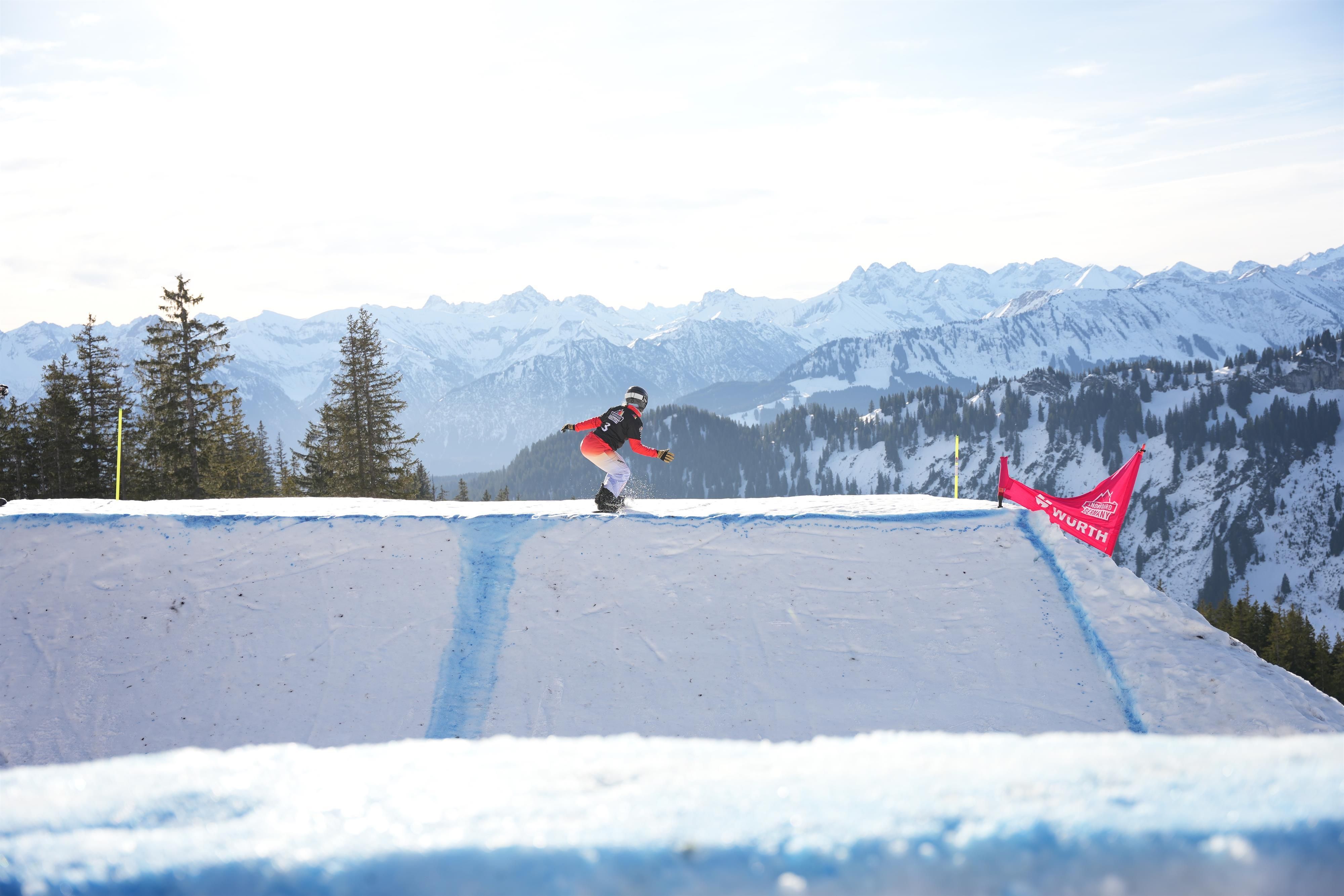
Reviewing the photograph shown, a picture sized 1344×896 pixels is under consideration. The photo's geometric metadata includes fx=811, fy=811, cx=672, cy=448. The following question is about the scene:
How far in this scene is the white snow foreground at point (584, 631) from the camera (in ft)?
31.3

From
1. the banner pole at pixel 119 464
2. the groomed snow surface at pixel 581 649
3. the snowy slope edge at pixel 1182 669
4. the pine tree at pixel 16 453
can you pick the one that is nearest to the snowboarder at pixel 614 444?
the groomed snow surface at pixel 581 649

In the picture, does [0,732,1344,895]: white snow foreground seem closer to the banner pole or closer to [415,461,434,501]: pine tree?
the banner pole

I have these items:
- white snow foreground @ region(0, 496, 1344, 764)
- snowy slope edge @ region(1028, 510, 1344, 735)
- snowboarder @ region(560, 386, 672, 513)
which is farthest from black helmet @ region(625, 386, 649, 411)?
snowy slope edge @ region(1028, 510, 1344, 735)

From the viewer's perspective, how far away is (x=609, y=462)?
12.5 meters

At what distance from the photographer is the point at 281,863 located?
76.9 inches

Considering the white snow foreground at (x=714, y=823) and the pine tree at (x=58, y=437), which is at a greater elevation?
the pine tree at (x=58, y=437)

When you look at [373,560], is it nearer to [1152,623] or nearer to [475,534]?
[475,534]

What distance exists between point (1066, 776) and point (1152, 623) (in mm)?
9960

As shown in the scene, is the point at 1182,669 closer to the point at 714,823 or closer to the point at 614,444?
the point at 614,444

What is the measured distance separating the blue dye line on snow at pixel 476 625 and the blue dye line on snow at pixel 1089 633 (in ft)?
23.7

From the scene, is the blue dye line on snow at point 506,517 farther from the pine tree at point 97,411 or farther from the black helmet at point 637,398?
the pine tree at point 97,411

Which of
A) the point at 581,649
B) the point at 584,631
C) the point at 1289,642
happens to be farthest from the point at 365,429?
the point at 1289,642

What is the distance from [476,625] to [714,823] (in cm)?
926

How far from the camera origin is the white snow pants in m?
12.5
